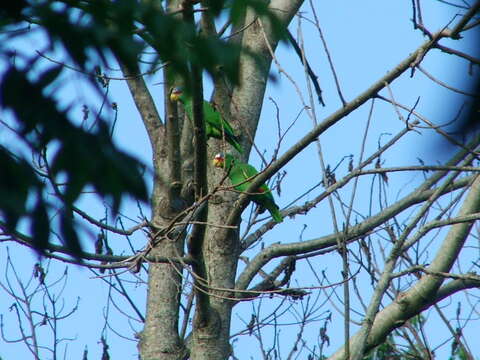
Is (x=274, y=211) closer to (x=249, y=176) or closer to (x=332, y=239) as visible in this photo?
(x=249, y=176)

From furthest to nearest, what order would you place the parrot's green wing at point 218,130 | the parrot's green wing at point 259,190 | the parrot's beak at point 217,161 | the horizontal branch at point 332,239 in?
the parrot's green wing at point 259,190, the parrot's green wing at point 218,130, the parrot's beak at point 217,161, the horizontal branch at point 332,239

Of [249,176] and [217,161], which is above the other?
[249,176]

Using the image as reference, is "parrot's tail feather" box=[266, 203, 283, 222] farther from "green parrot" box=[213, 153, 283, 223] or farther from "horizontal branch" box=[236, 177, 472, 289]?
"horizontal branch" box=[236, 177, 472, 289]

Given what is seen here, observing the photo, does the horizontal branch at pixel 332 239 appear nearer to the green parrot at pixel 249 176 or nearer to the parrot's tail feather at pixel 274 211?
the green parrot at pixel 249 176

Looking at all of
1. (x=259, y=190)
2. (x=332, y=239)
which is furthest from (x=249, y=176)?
(x=332, y=239)

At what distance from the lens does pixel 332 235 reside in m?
4.14

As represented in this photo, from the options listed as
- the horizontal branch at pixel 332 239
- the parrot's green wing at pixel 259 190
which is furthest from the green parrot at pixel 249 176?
the horizontal branch at pixel 332 239

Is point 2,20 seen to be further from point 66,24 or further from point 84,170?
point 84,170

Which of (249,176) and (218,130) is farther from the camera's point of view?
(218,130)

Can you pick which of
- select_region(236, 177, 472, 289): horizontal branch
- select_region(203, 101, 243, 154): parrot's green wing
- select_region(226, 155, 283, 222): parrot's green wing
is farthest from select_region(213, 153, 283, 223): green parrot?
select_region(236, 177, 472, 289): horizontal branch

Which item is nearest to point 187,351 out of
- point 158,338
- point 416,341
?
point 158,338

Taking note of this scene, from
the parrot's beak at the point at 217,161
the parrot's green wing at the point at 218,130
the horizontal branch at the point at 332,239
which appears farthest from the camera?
the parrot's green wing at the point at 218,130

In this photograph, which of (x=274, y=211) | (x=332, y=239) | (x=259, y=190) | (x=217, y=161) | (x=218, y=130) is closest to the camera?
(x=332, y=239)

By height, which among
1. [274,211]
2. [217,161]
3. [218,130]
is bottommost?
[217,161]
